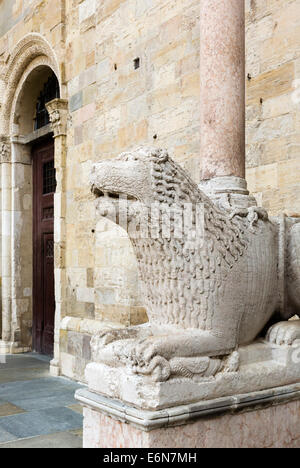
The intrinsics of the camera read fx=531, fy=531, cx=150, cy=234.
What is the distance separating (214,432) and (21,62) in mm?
6168

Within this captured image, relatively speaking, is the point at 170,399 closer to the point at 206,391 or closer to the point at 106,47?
the point at 206,391

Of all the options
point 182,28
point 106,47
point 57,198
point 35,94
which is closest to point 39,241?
point 57,198

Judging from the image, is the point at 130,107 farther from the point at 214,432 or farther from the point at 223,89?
the point at 214,432

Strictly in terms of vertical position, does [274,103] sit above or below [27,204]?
above

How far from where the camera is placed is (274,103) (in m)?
3.58

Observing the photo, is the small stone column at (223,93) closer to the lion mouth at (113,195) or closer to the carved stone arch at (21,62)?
the lion mouth at (113,195)

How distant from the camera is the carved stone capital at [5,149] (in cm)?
750

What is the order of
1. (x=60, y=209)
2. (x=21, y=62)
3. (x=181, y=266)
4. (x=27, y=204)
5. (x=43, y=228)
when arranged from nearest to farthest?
1. (x=181, y=266)
2. (x=60, y=209)
3. (x=21, y=62)
4. (x=43, y=228)
5. (x=27, y=204)

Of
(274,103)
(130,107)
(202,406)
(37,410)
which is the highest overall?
(130,107)

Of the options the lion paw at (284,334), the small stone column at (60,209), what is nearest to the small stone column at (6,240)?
the small stone column at (60,209)

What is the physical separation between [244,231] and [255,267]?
0.56 ft

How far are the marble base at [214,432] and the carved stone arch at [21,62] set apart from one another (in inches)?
188

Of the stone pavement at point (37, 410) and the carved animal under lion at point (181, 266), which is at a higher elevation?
the carved animal under lion at point (181, 266)

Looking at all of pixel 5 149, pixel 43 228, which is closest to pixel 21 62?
pixel 5 149
